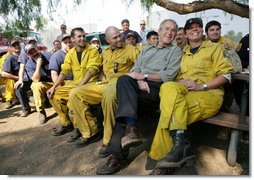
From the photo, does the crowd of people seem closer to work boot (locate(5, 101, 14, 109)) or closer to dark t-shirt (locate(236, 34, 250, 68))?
dark t-shirt (locate(236, 34, 250, 68))

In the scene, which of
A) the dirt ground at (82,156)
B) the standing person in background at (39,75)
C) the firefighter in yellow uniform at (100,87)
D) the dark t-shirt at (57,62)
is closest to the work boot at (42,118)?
the standing person in background at (39,75)

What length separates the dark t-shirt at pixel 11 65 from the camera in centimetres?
514

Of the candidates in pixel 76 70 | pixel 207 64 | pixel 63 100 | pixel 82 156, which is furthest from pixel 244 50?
pixel 63 100

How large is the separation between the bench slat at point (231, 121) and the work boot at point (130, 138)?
2.28 ft

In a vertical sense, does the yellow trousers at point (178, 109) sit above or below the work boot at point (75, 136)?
above

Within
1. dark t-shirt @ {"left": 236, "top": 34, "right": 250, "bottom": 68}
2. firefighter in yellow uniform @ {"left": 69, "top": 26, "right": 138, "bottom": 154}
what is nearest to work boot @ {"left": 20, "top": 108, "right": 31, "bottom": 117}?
firefighter in yellow uniform @ {"left": 69, "top": 26, "right": 138, "bottom": 154}

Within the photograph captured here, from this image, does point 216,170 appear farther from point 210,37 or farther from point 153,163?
point 210,37

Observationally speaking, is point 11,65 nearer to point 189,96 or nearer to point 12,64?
point 12,64

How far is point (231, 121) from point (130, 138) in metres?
0.95

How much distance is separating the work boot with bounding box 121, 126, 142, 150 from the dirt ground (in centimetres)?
33

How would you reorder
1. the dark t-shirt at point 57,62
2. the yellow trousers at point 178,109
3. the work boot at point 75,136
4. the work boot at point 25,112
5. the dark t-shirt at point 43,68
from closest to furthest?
the yellow trousers at point 178,109 < the work boot at point 75,136 < the dark t-shirt at point 57,62 < the dark t-shirt at point 43,68 < the work boot at point 25,112

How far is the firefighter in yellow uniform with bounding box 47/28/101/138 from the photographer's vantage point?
344 centimetres

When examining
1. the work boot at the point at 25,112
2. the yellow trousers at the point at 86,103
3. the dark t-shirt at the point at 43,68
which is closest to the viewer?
the yellow trousers at the point at 86,103

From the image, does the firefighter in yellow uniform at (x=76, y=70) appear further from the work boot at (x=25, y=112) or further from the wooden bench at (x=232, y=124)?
the wooden bench at (x=232, y=124)
